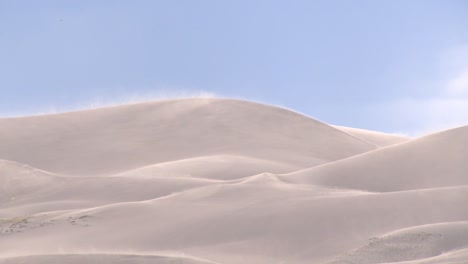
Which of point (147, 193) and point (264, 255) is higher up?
point (147, 193)

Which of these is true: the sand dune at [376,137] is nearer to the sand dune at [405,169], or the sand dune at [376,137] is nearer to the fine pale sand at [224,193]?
the fine pale sand at [224,193]

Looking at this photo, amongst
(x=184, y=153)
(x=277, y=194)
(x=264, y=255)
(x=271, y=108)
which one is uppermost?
(x=271, y=108)

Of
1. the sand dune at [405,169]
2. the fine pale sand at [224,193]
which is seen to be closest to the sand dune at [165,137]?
the fine pale sand at [224,193]

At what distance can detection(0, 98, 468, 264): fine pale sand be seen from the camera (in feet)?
58.5

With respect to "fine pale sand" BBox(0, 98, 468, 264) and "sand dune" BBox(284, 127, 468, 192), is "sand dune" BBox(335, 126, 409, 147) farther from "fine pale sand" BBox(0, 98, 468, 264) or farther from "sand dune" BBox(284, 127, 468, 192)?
"sand dune" BBox(284, 127, 468, 192)

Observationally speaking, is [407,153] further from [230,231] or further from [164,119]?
[164,119]

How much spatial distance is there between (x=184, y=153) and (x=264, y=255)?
66.1ft

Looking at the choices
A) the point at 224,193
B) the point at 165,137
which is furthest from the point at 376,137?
the point at 224,193

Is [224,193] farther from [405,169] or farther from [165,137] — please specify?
[165,137]

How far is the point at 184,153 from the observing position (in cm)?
3784

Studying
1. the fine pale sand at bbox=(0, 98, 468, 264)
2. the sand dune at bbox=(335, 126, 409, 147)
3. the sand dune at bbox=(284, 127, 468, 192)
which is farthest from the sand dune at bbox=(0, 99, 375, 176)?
the sand dune at bbox=(284, 127, 468, 192)

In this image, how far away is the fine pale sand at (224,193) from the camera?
17.8 metres

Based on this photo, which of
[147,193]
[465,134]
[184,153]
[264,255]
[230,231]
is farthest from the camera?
[184,153]

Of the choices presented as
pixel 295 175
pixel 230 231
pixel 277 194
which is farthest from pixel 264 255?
pixel 295 175
